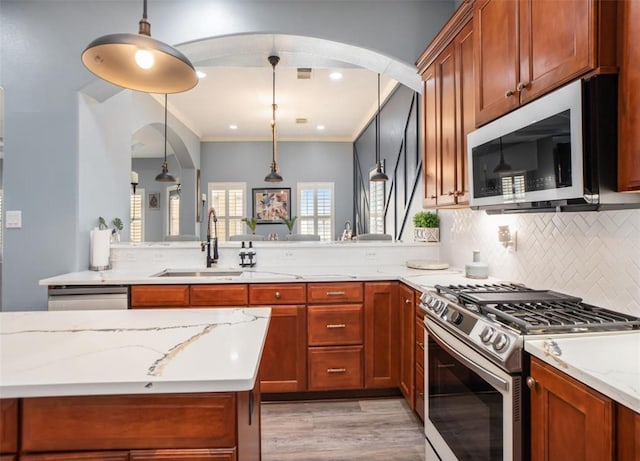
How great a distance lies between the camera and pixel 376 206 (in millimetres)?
5969

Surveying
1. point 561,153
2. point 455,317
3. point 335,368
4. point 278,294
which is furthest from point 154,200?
point 561,153

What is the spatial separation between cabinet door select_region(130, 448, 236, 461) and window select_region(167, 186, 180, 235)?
24.2 ft

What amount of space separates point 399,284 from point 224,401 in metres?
1.86

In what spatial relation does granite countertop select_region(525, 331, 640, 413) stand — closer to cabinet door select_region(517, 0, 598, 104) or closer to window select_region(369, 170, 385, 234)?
cabinet door select_region(517, 0, 598, 104)

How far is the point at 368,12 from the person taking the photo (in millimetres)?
2834

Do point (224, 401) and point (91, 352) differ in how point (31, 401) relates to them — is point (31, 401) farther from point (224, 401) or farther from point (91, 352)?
point (224, 401)

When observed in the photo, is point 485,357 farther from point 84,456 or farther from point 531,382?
point 84,456

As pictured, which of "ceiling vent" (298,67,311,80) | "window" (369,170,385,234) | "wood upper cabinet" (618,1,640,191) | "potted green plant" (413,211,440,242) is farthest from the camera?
"window" (369,170,385,234)

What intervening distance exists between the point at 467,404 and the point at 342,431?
1.07m

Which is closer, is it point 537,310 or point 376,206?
point 537,310

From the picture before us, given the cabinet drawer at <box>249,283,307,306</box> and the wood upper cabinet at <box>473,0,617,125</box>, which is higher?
the wood upper cabinet at <box>473,0,617,125</box>

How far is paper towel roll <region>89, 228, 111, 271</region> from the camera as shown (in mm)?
2836

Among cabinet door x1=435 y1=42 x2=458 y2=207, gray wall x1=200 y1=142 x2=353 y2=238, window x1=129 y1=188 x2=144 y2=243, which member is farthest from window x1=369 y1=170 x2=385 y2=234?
window x1=129 y1=188 x2=144 y2=243

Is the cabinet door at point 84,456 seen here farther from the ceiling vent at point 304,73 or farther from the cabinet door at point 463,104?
the ceiling vent at point 304,73
